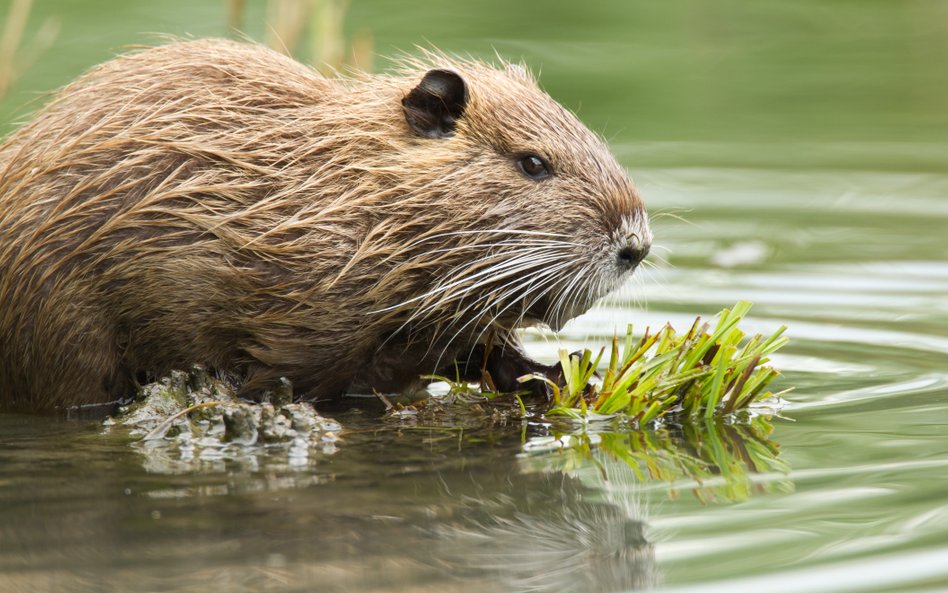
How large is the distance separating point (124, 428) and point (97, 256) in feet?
1.79

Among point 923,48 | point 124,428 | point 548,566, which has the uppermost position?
point 923,48

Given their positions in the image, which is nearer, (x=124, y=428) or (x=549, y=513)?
(x=549, y=513)

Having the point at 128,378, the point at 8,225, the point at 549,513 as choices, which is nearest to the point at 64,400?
the point at 128,378

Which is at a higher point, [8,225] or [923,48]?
[923,48]

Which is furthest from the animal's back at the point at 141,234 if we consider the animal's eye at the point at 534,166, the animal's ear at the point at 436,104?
the animal's eye at the point at 534,166

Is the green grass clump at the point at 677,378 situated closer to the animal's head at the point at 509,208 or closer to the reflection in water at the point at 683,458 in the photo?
the reflection in water at the point at 683,458

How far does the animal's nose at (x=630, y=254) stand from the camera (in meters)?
4.55

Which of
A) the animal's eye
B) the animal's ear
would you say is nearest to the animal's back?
the animal's ear

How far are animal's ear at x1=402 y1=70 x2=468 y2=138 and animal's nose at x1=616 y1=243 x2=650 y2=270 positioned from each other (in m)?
0.70

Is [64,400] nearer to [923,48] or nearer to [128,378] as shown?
[128,378]

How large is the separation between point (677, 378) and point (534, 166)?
800 mm

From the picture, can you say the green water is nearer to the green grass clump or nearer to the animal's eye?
the green grass clump

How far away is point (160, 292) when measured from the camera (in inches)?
183

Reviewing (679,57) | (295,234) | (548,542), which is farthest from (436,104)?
(679,57)
